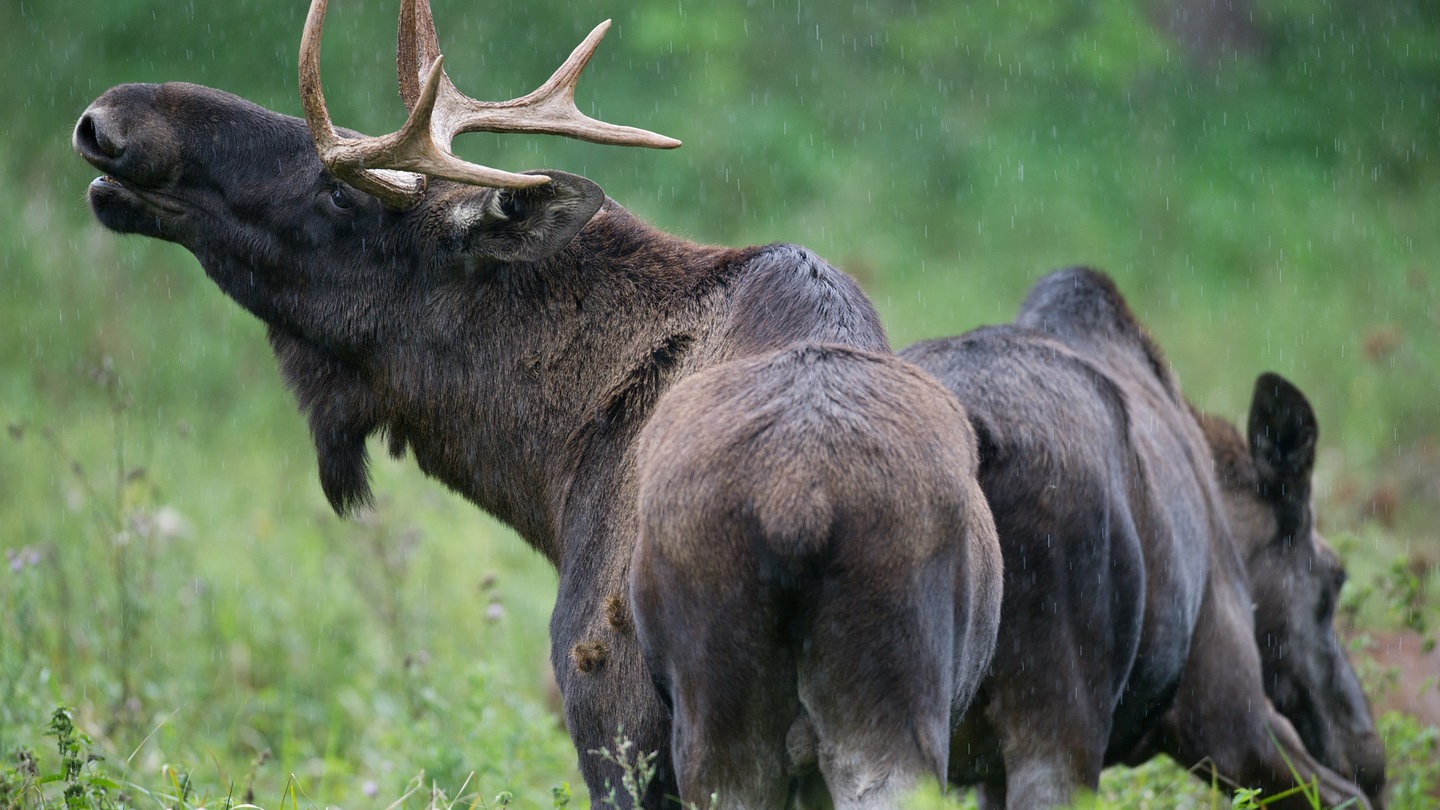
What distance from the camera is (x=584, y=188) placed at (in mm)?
3498

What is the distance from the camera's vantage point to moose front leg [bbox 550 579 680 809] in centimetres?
315

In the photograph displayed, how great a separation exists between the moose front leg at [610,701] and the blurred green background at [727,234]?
2.69 metres

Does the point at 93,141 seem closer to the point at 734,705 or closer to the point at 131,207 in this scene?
the point at 131,207

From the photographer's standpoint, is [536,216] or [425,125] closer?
[425,125]

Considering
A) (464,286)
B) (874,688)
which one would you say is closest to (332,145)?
(464,286)

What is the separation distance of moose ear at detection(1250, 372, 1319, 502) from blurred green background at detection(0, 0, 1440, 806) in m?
1.60

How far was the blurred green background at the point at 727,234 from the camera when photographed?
6.82m

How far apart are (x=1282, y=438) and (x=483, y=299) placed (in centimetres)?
311

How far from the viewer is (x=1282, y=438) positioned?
5.18 m

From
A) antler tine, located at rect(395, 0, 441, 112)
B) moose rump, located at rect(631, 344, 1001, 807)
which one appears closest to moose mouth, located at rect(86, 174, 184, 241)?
antler tine, located at rect(395, 0, 441, 112)

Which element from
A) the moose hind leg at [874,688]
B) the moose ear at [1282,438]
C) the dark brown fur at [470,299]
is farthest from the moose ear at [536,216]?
the moose ear at [1282,438]

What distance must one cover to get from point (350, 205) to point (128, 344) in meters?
7.98

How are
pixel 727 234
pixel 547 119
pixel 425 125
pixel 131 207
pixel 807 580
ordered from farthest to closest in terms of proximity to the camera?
pixel 727 234
pixel 547 119
pixel 131 207
pixel 425 125
pixel 807 580

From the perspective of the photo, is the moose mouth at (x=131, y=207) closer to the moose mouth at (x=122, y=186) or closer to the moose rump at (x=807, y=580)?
the moose mouth at (x=122, y=186)
